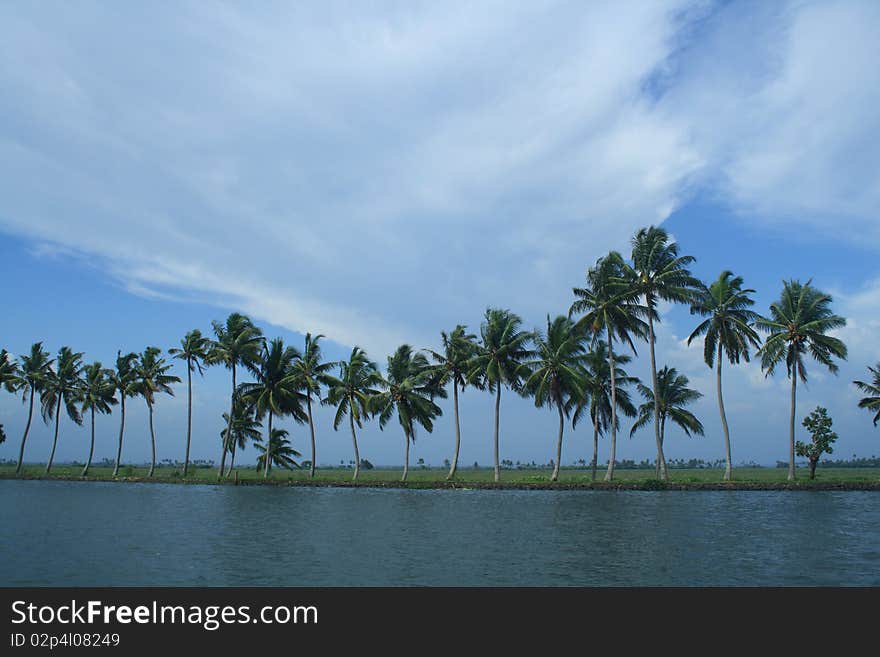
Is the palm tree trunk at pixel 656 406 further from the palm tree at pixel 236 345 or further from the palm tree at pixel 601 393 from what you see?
the palm tree at pixel 236 345

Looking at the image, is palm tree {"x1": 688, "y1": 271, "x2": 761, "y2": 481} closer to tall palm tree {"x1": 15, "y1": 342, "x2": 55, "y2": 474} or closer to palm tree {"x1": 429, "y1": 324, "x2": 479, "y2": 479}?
palm tree {"x1": 429, "y1": 324, "x2": 479, "y2": 479}

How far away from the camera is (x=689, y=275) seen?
48.1m

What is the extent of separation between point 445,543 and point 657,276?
34961 mm

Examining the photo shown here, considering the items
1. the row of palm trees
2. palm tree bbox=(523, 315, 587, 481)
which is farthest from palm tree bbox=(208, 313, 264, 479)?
palm tree bbox=(523, 315, 587, 481)

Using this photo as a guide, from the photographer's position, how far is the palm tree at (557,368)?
50.6m

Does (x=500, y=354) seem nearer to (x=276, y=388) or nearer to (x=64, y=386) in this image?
(x=276, y=388)

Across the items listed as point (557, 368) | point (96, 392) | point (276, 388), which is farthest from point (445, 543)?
point (96, 392)

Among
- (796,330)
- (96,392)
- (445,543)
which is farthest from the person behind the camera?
(96,392)

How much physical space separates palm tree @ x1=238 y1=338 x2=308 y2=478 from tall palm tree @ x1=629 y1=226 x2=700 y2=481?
3520 centimetres

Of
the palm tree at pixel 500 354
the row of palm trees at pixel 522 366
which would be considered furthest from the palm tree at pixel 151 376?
the palm tree at pixel 500 354

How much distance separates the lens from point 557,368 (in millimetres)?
50594
